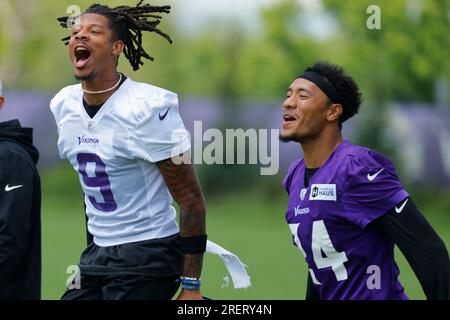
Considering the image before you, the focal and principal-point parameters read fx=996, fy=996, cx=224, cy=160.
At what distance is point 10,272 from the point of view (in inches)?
212

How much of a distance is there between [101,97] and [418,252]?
212cm

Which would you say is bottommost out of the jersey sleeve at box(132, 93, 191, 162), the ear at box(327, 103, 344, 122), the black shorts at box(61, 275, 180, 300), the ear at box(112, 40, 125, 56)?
the black shorts at box(61, 275, 180, 300)

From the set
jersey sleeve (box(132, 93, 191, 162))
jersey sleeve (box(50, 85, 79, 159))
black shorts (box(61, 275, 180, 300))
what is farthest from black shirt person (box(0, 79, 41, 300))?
jersey sleeve (box(132, 93, 191, 162))

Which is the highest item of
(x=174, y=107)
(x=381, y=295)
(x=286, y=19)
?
(x=286, y=19)

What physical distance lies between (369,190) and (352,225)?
24 cm

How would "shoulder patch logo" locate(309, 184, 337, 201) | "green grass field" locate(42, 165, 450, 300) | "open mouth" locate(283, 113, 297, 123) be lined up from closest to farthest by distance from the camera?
"shoulder patch logo" locate(309, 184, 337, 201)
"open mouth" locate(283, 113, 297, 123)
"green grass field" locate(42, 165, 450, 300)

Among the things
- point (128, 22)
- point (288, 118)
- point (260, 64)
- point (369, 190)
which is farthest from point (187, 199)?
point (260, 64)

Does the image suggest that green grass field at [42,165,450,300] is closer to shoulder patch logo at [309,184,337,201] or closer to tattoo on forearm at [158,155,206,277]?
tattoo on forearm at [158,155,206,277]

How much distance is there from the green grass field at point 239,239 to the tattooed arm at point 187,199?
6.04 metres

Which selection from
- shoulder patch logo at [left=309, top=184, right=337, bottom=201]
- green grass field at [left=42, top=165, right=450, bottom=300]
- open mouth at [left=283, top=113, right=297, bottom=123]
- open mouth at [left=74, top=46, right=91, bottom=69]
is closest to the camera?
shoulder patch logo at [left=309, top=184, right=337, bottom=201]

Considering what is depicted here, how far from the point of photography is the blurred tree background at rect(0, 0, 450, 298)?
20938mm

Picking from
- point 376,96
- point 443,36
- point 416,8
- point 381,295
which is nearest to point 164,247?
point 381,295

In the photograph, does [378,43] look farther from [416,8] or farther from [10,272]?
[10,272]

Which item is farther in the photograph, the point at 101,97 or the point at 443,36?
the point at 443,36
